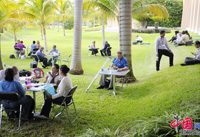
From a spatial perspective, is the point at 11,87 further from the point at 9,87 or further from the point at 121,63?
the point at 121,63

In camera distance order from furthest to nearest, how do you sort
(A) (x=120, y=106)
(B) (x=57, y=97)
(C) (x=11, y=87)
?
(A) (x=120, y=106), (B) (x=57, y=97), (C) (x=11, y=87)

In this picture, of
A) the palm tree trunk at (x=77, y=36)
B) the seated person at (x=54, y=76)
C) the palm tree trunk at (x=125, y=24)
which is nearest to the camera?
the seated person at (x=54, y=76)

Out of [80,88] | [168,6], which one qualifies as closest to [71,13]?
[168,6]

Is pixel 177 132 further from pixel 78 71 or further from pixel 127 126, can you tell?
pixel 78 71

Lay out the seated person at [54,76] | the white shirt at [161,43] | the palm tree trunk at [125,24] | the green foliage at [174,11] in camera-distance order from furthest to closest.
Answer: the green foliage at [174,11] < the white shirt at [161,43] < the palm tree trunk at [125,24] < the seated person at [54,76]

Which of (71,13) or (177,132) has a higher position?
(71,13)

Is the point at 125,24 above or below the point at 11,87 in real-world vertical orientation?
above

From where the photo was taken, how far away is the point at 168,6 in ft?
141

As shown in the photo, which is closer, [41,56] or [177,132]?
[177,132]

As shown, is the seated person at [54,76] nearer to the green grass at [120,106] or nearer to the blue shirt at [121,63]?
the green grass at [120,106]

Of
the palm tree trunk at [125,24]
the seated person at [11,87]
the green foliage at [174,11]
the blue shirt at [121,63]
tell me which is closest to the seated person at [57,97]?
the seated person at [11,87]

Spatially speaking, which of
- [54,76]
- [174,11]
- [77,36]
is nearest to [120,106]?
[54,76]

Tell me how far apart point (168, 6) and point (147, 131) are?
43180 mm

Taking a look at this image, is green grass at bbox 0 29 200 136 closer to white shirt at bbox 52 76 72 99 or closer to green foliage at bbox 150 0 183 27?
white shirt at bbox 52 76 72 99
